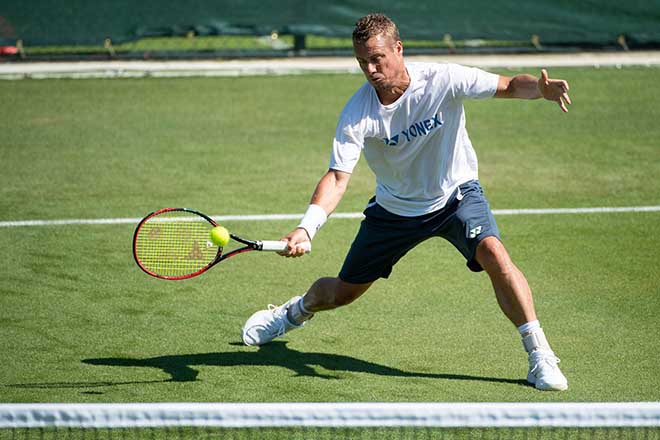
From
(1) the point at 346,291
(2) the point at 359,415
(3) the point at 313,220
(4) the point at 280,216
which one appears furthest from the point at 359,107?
(4) the point at 280,216

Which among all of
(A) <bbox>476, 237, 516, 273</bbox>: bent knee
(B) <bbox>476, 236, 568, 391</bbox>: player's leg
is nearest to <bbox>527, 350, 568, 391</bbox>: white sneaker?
(B) <bbox>476, 236, 568, 391</bbox>: player's leg

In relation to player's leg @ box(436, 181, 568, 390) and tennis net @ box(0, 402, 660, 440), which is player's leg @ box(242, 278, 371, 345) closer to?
player's leg @ box(436, 181, 568, 390)

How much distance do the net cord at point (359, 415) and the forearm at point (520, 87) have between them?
2067mm

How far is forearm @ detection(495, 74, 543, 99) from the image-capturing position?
5.26 m

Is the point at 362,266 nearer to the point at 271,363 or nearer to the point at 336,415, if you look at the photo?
the point at 271,363

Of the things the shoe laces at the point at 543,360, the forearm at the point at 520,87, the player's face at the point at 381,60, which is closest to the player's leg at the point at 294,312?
the shoe laces at the point at 543,360

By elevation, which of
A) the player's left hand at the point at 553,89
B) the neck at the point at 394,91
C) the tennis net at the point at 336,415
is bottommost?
the tennis net at the point at 336,415

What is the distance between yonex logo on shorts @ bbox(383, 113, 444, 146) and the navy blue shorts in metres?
0.43

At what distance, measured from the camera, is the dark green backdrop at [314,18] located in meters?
13.6

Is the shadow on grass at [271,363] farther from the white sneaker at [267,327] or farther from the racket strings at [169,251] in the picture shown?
the racket strings at [169,251]

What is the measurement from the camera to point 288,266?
7488mm

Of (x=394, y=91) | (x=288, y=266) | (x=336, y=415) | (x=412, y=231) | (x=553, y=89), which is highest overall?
(x=553, y=89)

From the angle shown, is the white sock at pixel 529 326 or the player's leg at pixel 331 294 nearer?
the white sock at pixel 529 326

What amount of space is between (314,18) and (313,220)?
9280mm
